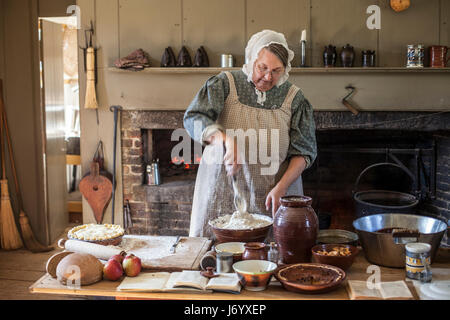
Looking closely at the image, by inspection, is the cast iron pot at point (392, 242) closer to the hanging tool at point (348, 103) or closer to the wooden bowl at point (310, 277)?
the wooden bowl at point (310, 277)

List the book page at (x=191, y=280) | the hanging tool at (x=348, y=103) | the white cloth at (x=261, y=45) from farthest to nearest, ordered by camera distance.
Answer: the hanging tool at (x=348, y=103)
the white cloth at (x=261, y=45)
the book page at (x=191, y=280)

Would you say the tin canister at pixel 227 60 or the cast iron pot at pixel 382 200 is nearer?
the cast iron pot at pixel 382 200

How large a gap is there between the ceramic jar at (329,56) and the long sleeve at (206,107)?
5.04 feet

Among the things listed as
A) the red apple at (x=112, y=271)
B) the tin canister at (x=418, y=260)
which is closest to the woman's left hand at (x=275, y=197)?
the tin canister at (x=418, y=260)

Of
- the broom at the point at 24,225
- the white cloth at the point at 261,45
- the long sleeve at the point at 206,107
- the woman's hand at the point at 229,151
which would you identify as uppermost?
the white cloth at the point at 261,45

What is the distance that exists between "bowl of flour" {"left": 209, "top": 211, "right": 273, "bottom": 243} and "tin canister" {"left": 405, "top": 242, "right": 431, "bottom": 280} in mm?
579

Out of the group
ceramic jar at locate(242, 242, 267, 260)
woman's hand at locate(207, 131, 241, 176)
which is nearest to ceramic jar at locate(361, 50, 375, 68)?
woman's hand at locate(207, 131, 241, 176)

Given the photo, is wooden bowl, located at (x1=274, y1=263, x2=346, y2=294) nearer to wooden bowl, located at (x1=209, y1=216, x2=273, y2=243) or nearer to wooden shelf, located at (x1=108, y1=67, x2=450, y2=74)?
wooden bowl, located at (x1=209, y1=216, x2=273, y2=243)

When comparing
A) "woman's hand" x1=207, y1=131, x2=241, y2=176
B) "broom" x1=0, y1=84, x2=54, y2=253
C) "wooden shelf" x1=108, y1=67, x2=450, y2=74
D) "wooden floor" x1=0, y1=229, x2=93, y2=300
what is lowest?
"wooden floor" x1=0, y1=229, x2=93, y2=300

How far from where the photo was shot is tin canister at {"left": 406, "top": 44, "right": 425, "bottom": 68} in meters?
3.60

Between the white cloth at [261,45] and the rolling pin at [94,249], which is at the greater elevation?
the white cloth at [261,45]

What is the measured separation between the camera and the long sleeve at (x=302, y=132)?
2.36 metres

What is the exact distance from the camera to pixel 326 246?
1808 millimetres

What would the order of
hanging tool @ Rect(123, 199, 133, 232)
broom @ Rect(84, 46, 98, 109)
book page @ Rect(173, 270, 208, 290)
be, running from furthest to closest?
hanging tool @ Rect(123, 199, 133, 232) → broom @ Rect(84, 46, 98, 109) → book page @ Rect(173, 270, 208, 290)
